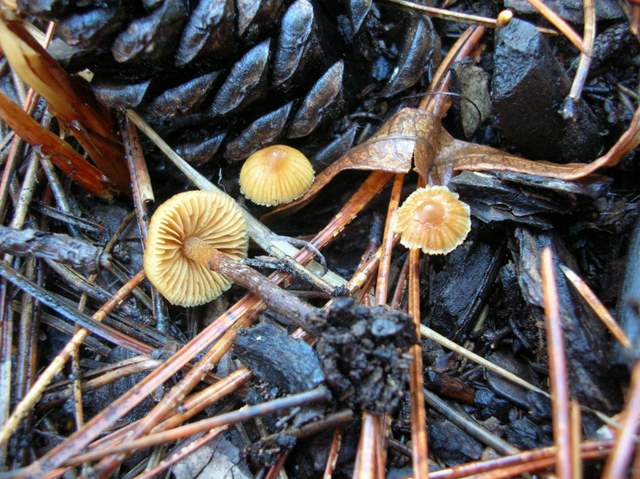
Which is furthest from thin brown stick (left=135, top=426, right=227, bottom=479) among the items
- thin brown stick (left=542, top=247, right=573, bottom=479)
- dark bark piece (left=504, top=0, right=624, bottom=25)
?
dark bark piece (left=504, top=0, right=624, bottom=25)

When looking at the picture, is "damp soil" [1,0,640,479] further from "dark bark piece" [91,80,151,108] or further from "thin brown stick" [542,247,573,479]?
"thin brown stick" [542,247,573,479]

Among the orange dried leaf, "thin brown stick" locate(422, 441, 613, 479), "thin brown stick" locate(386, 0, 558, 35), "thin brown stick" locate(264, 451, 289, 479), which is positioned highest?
"thin brown stick" locate(386, 0, 558, 35)

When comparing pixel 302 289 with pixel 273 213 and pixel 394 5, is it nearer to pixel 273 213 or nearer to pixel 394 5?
pixel 273 213

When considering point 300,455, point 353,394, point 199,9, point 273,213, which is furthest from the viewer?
point 273,213

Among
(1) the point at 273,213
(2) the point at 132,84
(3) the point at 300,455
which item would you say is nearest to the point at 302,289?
(1) the point at 273,213

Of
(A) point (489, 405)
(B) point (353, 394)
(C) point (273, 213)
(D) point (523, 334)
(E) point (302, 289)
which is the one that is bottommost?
(B) point (353, 394)

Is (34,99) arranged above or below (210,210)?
above
